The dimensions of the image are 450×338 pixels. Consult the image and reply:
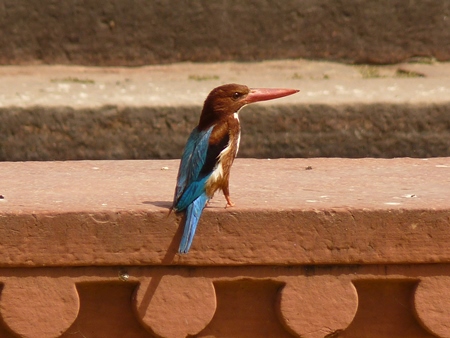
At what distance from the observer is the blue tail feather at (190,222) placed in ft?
9.14

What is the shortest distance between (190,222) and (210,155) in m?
0.34

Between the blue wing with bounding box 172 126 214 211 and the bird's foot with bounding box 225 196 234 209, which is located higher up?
the blue wing with bounding box 172 126 214 211

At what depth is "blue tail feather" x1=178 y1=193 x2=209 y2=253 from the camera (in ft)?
9.14

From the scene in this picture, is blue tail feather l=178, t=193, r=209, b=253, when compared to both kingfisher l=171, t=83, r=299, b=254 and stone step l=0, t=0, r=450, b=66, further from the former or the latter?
stone step l=0, t=0, r=450, b=66

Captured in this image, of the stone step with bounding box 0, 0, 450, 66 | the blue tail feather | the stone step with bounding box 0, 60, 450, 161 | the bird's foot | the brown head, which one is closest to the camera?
the blue tail feather

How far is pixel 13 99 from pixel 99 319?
1.30 metres

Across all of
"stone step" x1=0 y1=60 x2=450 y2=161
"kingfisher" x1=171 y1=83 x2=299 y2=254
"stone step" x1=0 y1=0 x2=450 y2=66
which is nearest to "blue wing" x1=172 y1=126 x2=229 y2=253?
"kingfisher" x1=171 y1=83 x2=299 y2=254

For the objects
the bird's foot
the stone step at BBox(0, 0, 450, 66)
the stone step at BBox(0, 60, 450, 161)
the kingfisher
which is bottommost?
the stone step at BBox(0, 60, 450, 161)

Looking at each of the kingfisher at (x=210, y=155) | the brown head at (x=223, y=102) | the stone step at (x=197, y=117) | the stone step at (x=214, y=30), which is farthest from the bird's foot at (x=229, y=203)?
the stone step at (x=214, y=30)

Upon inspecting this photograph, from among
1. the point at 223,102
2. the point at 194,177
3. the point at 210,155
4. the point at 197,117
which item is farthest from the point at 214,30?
the point at 194,177

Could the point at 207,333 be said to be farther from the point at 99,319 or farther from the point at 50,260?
the point at 50,260

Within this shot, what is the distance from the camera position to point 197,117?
155 inches

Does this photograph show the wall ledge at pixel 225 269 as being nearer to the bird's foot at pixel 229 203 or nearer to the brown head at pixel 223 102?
the bird's foot at pixel 229 203

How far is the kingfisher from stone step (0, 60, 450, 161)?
24.1 inches
